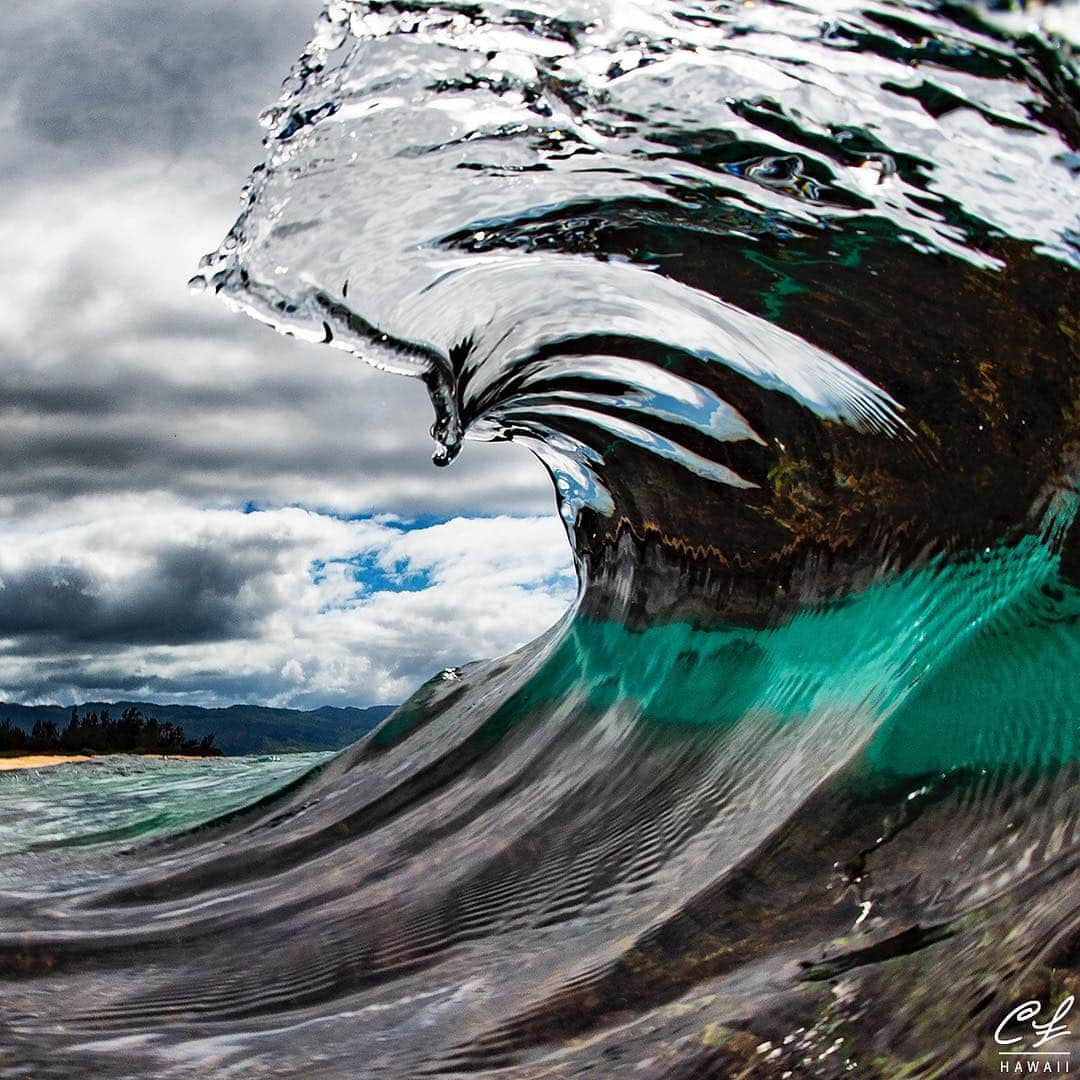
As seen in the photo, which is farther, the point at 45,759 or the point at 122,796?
the point at 45,759

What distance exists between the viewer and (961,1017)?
108 cm

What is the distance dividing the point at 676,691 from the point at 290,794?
100 centimetres

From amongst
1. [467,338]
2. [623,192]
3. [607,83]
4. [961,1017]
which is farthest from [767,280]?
[961,1017]
